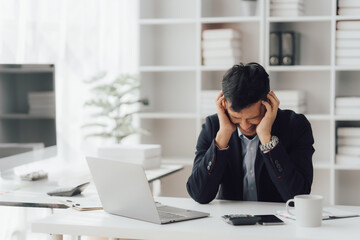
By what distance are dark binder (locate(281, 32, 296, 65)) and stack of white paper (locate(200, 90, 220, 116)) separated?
0.50 meters

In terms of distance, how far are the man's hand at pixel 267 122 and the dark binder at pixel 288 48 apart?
1595mm

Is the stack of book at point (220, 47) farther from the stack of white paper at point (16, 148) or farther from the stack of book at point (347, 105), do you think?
the stack of white paper at point (16, 148)

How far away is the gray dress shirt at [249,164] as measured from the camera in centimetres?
239

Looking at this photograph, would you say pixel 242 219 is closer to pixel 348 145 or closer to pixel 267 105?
pixel 267 105

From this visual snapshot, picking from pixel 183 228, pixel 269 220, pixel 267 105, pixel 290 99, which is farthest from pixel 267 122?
pixel 290 99

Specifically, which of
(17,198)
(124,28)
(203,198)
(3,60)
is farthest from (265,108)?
(124,28)

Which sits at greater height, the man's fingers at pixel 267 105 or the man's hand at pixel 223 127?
the man's fingers at pixel 267 105

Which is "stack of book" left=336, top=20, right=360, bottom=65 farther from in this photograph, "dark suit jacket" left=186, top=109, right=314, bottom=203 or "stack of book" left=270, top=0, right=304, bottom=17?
"dark suit jacket" left=186, top=109, right=314, bottom=203

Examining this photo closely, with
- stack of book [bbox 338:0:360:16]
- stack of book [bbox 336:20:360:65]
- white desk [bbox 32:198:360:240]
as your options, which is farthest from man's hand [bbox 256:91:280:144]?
stack of book [bbox 338:0:360:16]

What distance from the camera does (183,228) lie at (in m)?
1.80

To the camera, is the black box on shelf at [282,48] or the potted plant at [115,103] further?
the black box on shelf at [282,48]

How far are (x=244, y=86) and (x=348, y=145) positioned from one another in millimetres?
1835

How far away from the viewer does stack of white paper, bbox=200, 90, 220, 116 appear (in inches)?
151

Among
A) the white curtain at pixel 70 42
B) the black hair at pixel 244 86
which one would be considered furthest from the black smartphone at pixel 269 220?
the white curtain at pixel 70 42
